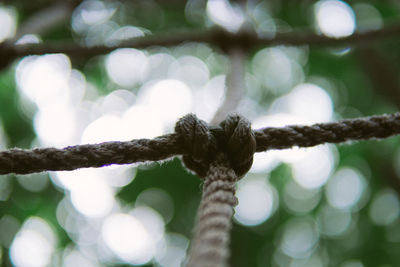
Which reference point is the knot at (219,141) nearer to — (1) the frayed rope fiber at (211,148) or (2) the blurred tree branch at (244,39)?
(1) the frayed rope fiber at (211,148)

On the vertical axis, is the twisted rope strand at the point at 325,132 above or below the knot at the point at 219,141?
above

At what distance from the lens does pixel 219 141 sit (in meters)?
0.58

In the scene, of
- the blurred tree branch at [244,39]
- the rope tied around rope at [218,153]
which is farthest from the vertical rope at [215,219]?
the blurred tree branch at [244,39]

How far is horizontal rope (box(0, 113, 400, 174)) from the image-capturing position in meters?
0.53

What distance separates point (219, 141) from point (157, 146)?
88 mm

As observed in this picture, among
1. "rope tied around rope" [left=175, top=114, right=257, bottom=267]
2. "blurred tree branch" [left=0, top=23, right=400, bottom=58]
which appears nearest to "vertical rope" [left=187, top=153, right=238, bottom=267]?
"rope tied around rope" [left=175, top=114, right=257, bottom=267]

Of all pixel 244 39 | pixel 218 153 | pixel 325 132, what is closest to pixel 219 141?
pixel 218 153

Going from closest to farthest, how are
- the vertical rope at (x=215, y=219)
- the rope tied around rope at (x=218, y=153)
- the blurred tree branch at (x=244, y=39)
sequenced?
1. the vertical rope at (x=215, y=219)
2. the rope tied around rope at (x=218, y=153)
3. the blurred tree branch at (x=244, y=39)

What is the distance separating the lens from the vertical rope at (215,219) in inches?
15.1

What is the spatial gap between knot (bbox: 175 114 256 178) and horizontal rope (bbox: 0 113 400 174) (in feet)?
0.06

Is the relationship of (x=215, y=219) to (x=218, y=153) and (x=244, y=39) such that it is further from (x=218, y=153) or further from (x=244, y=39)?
(x=244, y=39)

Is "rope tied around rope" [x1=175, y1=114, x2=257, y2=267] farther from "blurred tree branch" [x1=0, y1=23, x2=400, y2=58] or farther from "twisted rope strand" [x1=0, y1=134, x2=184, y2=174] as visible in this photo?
"blurred tree branch" [x1=0, y1=23, x2=400, y2=58]

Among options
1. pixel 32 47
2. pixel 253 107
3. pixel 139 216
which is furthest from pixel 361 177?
pixel 32 47

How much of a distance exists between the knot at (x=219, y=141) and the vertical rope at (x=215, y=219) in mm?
13
